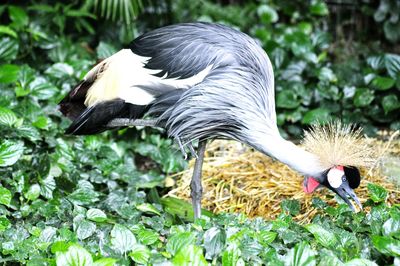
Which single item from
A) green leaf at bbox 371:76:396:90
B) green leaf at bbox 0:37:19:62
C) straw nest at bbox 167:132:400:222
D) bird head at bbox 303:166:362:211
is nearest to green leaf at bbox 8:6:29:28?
green leaf at bbox 0:37:19:62

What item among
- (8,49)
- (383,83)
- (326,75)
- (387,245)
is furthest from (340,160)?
(8,49)

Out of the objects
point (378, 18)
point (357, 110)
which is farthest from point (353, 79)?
point (378, 18)

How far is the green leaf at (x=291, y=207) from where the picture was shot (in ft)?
11.7

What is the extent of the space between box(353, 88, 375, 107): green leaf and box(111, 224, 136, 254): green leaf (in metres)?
2.53

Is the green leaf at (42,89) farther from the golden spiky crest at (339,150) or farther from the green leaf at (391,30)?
the green leaf at (391,30)

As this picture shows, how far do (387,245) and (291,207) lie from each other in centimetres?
90

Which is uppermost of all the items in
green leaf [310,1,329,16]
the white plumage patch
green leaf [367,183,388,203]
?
the white plumage patch

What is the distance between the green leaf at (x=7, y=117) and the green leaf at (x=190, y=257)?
5.48 feet

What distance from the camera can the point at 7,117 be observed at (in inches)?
156

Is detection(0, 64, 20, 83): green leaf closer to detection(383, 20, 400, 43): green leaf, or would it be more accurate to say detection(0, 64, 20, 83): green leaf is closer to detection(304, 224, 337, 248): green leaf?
detection(304, 224, 337, 248): green leaf

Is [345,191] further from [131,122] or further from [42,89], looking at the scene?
[42,89]

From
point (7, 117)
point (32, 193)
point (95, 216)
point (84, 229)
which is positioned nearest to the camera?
point (84, 229)

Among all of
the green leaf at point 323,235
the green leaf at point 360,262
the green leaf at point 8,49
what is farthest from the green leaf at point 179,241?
the green leaf at point 8,49

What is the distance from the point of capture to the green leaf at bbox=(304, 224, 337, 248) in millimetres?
2924
